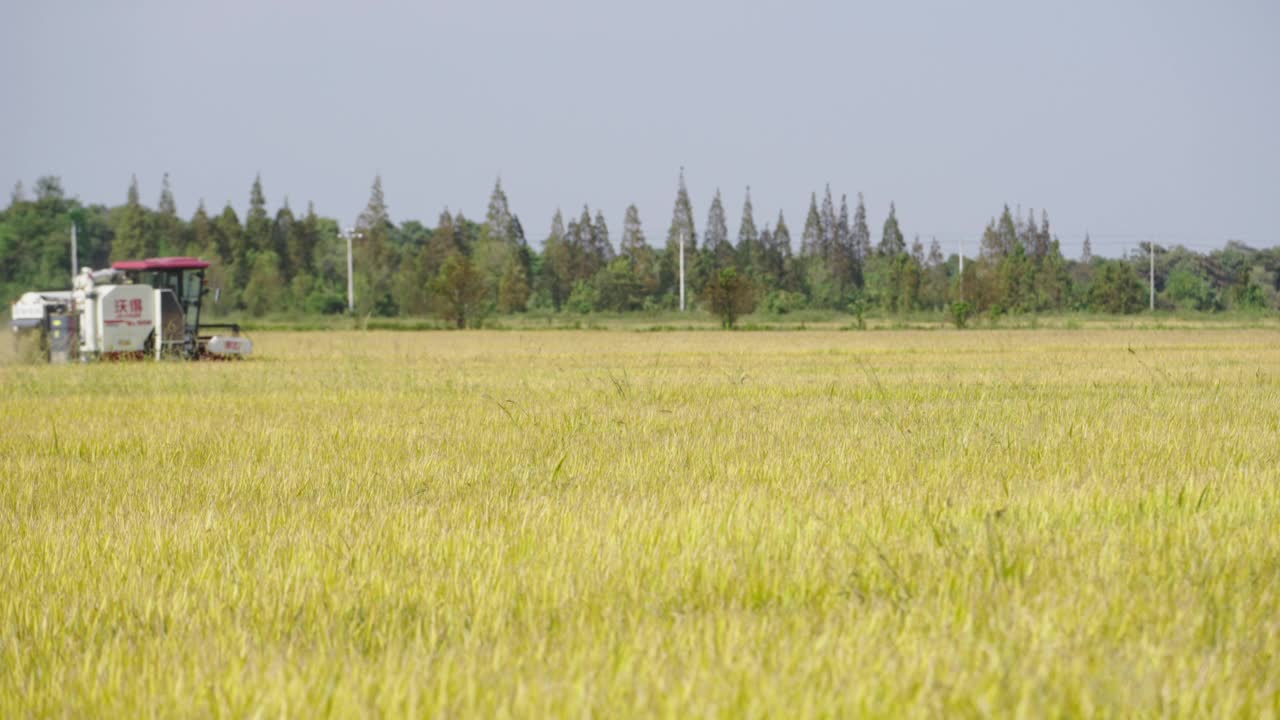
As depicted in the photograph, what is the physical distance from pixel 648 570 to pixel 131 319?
81.5ft

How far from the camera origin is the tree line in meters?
88.9

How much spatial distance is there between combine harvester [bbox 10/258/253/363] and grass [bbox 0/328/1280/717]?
17.5m

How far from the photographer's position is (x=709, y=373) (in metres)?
18.4

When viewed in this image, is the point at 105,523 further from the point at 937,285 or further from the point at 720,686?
the point at 937,285

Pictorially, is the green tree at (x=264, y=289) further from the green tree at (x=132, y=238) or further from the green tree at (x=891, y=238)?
the green tree at (x=891, y=238)

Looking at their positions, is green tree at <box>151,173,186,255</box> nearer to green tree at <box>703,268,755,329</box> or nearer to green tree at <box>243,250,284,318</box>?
green tree at <box>243,250,284,318</box>

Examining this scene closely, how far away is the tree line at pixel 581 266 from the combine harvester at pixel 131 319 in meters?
39.9

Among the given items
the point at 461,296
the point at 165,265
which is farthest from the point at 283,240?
the point at 165,265

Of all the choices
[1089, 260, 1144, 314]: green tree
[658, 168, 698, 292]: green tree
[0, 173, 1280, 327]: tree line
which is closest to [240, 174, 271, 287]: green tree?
[0, 173, 1280, 327]: tree line

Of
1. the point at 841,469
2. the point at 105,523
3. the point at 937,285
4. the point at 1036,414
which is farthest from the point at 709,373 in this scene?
the point at 937,285

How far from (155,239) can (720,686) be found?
11929 cm

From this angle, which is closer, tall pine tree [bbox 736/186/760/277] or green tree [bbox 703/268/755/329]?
green tree [bbox 703/268/755/329]

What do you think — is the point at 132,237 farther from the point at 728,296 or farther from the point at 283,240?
the point at 728,296

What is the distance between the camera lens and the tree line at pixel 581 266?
8888 cm
